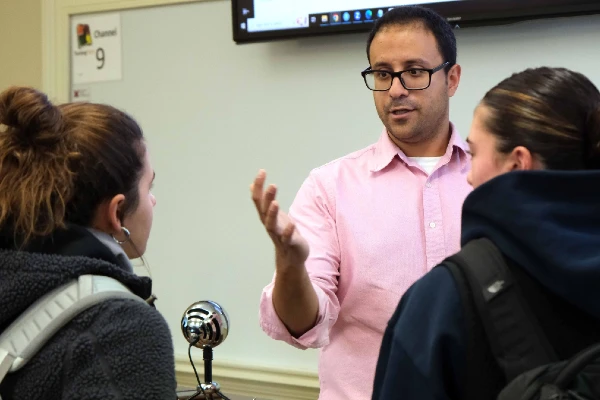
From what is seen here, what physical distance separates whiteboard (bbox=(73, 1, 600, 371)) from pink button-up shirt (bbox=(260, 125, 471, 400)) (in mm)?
660

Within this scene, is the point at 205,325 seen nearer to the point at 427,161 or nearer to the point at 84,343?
the point at 427,161

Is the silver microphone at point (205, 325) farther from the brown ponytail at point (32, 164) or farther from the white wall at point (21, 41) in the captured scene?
the white wall at point (21, 41)

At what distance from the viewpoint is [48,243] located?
42.6 inches

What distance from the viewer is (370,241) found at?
1.74m

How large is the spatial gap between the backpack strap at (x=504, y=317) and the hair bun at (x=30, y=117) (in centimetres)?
65

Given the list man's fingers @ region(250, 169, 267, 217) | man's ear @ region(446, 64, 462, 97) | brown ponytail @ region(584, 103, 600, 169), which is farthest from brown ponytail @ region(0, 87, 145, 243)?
man's ear @ region(446, 64, 462, 97)

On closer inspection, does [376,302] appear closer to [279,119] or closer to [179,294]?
[279,119]


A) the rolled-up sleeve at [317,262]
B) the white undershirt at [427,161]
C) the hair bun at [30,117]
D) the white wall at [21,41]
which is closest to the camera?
the hair bun at [30,117]

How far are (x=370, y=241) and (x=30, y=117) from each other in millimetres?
889

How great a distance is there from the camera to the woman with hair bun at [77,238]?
1001mm

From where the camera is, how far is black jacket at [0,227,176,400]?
1.00 metres

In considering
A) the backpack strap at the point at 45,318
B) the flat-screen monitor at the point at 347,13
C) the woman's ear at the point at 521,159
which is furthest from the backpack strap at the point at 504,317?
the flat-screen monitor at the point at 347,13

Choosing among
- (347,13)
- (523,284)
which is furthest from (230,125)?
(523,284)

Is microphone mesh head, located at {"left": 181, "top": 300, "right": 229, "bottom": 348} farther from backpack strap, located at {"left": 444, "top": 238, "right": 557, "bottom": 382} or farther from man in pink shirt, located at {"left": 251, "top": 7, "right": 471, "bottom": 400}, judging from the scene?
backpack strap, located at {"left": 444, "top": 238, "right": 557, "bottom": 382}
